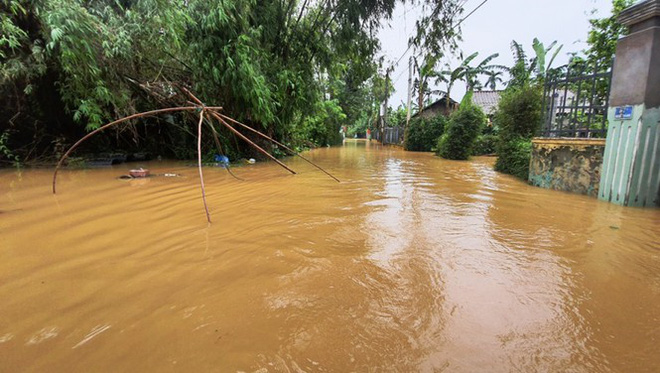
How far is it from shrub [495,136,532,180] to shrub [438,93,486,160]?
404cm

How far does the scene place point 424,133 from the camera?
18.8 metres

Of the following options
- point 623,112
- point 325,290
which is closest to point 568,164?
A: point 623,112

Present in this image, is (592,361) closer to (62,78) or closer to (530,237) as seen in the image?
(530,237)

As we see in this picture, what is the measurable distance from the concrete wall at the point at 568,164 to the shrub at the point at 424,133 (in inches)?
484

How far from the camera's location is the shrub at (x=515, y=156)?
7303 mm

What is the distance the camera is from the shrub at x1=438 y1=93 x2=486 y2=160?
12711mm

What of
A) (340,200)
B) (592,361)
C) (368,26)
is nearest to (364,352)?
(592,361)

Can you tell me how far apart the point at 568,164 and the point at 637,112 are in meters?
1.48

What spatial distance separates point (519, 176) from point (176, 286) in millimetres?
7965

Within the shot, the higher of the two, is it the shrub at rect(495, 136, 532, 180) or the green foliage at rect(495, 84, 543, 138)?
the green foliage at rect(495, 84, 543, 138)

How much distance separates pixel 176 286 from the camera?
197 cm

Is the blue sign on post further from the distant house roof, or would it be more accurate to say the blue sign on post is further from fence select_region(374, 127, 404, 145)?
the distant house roof

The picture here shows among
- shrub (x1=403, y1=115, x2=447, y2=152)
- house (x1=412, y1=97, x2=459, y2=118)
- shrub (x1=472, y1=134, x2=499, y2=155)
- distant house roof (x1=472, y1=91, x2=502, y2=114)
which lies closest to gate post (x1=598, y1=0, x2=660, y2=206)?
shrub (x1=472, y1=134, x2=499, y2=155)

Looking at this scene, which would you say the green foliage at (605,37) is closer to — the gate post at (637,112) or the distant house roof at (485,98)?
the gate post at (637,112)
